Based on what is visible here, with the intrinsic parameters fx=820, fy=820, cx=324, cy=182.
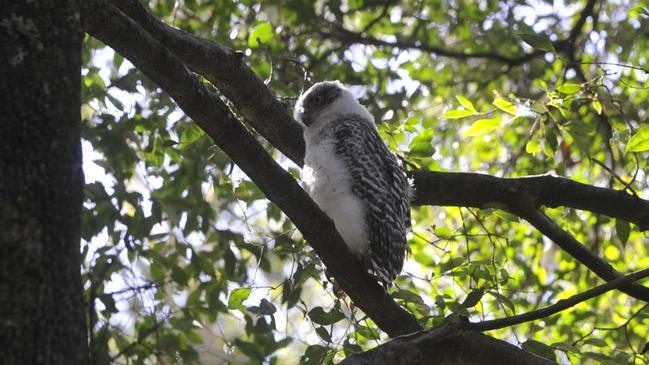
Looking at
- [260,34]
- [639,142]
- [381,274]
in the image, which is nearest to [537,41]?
[639,142]

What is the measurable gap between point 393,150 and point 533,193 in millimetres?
846

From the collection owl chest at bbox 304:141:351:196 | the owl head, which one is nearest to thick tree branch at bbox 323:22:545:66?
the owl head

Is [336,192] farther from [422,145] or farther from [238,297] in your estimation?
[238,297]

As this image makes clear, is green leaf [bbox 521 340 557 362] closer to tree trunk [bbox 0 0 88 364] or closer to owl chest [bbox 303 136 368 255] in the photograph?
owl chest [bbox 303 136 368 255]

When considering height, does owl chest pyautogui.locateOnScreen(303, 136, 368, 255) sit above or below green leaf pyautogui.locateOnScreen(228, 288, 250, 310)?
above

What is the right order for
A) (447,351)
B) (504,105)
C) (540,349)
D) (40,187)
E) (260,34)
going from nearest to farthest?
(40,187) → (447,351) → (540,349) → (504,105) → (260,34)

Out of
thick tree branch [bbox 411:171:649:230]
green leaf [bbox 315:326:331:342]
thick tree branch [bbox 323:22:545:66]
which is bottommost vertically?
green leaf [bbox 315:326:331:342]

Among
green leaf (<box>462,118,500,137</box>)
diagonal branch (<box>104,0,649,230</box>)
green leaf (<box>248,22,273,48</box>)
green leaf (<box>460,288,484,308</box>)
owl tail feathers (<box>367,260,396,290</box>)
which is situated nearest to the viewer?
green leaf (<box>460,288,484,308</box>)

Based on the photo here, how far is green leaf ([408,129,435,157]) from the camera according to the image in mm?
4289

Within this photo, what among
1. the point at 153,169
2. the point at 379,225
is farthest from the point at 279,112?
the point at 153,169

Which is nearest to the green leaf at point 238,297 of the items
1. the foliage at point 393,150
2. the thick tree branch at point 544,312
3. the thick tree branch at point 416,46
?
the foliage at point 393,150

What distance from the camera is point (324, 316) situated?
3.44m

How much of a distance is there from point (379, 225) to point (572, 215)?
1.54 meters

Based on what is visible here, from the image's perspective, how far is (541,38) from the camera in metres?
3.56
